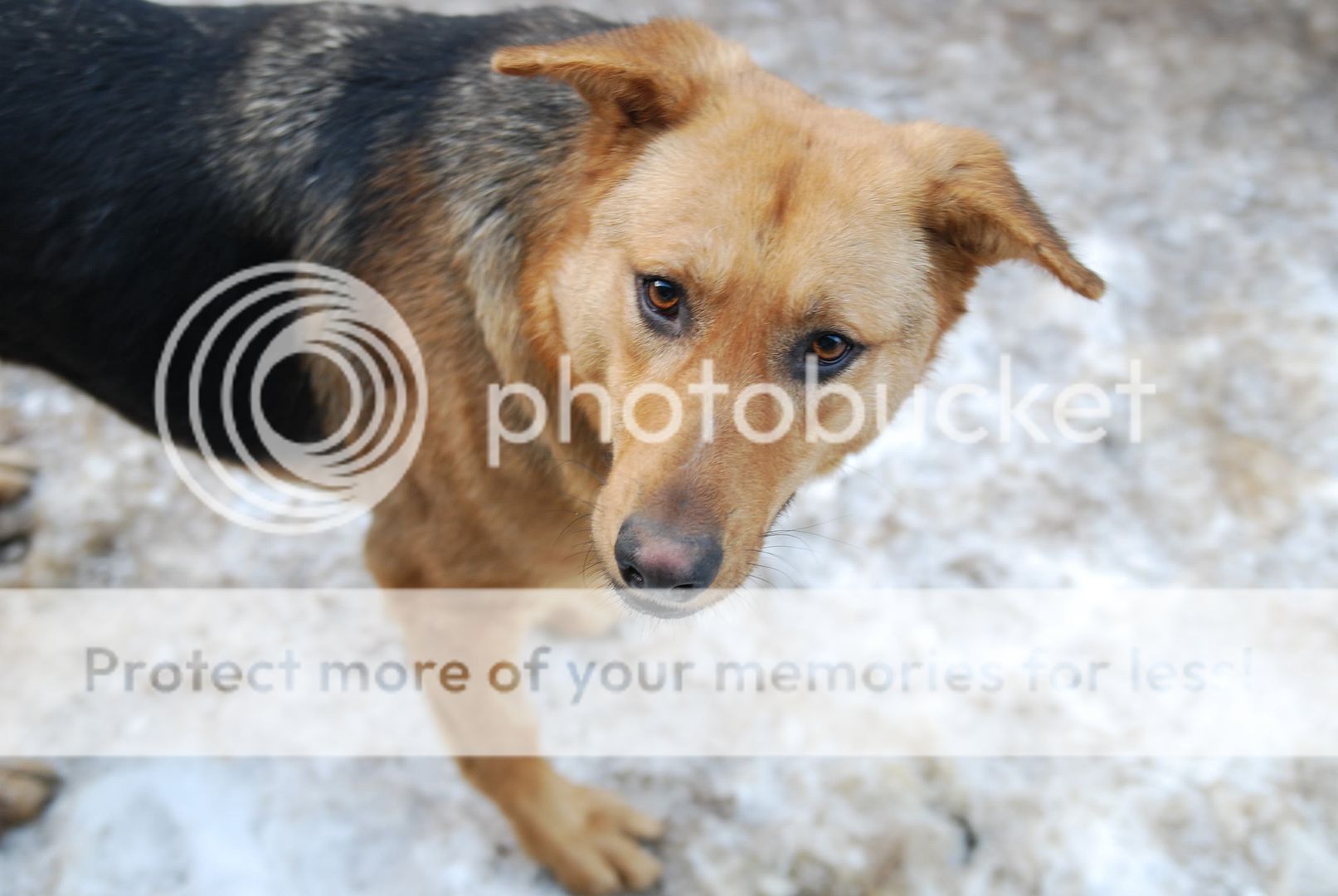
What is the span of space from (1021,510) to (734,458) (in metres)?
2.04

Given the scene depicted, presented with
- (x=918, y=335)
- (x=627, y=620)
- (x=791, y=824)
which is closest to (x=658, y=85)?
(x=918, y=335)

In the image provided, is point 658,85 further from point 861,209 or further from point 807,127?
point 861,209

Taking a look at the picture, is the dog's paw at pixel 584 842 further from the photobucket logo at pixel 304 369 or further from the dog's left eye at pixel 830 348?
the dog's left eye at pixel 830 348

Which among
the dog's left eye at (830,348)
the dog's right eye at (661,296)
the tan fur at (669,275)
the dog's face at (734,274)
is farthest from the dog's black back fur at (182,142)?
the dog's left eye at (830,348)

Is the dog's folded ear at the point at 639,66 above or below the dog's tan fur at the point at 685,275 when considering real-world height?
above

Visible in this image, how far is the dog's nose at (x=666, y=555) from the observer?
2.04 metres

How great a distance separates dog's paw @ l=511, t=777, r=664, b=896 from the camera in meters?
3.10

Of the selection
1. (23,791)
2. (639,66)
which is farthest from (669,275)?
(23,791)

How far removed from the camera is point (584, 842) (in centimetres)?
313

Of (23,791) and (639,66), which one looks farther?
(23,791)

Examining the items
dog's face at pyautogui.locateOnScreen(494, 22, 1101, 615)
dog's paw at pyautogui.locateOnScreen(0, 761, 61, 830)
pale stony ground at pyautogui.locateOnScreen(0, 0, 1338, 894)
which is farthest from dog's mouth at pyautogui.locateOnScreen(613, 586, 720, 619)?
dog's paw at pyautogui.locateOnScreen(0, 761, 61, 830)

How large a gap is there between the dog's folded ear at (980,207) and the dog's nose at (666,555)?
2.94 feet

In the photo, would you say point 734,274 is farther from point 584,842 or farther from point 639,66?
point 584,842

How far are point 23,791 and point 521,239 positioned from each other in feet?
7.42
